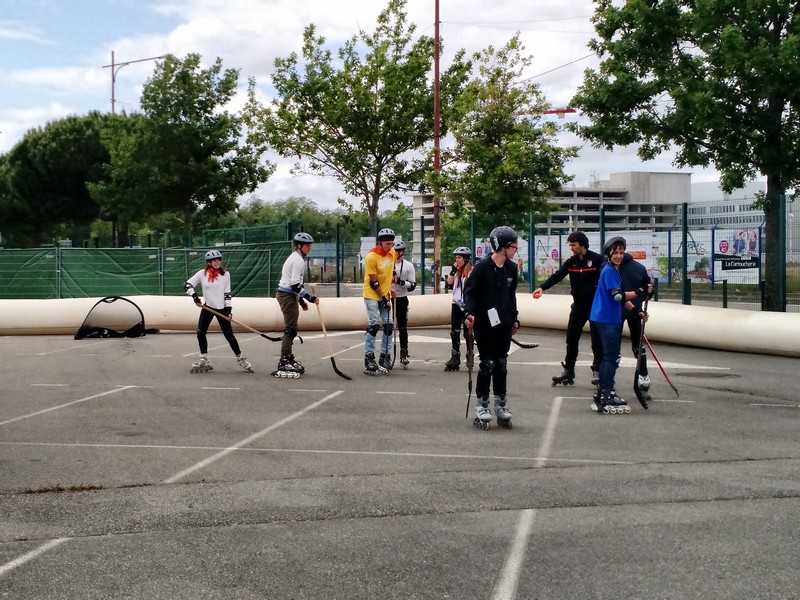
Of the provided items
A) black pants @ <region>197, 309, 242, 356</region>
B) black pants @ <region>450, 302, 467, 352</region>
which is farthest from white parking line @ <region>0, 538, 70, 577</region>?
black pants @ <region>450, 302, 467, 352</region>

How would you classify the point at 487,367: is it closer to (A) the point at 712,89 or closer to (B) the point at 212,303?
(B) the point at 212,303

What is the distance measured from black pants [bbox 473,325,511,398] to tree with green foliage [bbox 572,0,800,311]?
11713 millimetres

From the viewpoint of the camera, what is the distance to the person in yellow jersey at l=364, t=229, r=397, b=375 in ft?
45.8

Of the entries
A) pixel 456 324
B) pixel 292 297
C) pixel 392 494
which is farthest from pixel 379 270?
pixel 392 494

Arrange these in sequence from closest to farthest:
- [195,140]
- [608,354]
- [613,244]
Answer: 1. [608,354]
2. [613,244]
3. [195,140]

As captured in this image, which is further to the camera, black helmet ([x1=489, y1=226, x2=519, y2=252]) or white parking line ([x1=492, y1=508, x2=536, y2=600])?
black helmet ([x1=489, y1=226, x2=519, y2=252])

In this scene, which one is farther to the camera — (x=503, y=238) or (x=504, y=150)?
(x=504, y=150)

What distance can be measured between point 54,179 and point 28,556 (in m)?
60.4

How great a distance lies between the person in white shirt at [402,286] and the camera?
14836 mm

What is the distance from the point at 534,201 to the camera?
3425 centimetres

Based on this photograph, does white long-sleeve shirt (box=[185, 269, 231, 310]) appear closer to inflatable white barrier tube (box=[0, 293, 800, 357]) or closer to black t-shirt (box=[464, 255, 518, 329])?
black t-shirt (box=[464, 255, 518, 329])

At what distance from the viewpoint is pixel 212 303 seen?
14.7 m

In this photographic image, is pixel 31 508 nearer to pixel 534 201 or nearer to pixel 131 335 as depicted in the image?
pixel 131 335

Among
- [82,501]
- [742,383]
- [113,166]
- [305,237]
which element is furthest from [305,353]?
[113,166]
